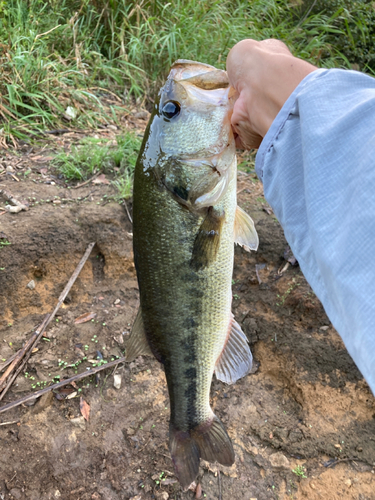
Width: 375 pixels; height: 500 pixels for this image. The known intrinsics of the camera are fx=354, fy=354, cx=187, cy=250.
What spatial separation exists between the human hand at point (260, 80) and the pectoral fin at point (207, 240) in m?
0.47

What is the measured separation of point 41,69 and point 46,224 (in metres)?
2.44

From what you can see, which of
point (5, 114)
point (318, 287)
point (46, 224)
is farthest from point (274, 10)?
point (318, 287)

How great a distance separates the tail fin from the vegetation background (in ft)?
12.0

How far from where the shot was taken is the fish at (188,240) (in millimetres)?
1471

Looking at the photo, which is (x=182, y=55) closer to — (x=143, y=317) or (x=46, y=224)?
(x=46, y=224)

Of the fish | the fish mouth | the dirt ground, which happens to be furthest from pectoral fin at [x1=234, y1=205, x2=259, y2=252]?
the dirt ground

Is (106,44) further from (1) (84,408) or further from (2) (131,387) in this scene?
(1) (84,408)

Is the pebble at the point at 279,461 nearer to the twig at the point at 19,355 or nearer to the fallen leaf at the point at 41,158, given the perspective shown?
the twig at the point at 19,355

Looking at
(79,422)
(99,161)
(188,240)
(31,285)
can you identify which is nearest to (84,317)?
(31,285)

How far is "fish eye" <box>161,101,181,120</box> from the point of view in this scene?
4.84 feet

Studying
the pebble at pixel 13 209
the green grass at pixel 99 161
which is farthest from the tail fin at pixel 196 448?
the green grass at pixel 99 161

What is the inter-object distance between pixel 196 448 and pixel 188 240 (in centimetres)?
110

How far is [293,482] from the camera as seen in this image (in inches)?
95.6

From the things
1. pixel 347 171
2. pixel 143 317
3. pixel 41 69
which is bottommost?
pixel 41 69
